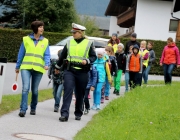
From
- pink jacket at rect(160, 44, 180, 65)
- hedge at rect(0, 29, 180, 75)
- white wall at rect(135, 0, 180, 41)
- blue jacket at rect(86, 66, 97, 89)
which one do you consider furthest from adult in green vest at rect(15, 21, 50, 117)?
white wall at rect(135, 0, 180, 41)

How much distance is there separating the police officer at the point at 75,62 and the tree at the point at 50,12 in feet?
130

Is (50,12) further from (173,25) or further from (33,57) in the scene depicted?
(33,57)

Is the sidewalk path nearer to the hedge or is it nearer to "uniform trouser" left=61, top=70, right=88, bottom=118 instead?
"uniform trouser" left=61, top=70, right=88, bottom=118

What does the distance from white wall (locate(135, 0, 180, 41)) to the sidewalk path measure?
109ft

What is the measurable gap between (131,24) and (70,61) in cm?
4050

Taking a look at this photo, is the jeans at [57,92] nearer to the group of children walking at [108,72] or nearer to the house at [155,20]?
the group of children walking at [108,72]

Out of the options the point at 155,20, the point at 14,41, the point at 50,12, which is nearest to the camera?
the point at 14,41

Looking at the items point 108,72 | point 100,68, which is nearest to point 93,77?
point 100,68

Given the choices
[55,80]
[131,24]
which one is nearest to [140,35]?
[131,24]

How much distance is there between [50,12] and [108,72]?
37169 millimetres

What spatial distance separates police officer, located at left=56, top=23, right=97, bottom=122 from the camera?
32.7 feet

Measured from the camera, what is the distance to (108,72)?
13336 millimetres

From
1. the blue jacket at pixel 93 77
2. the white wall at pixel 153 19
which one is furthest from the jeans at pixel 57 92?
the white wall at pixel 153 19

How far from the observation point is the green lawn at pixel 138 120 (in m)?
8.34
